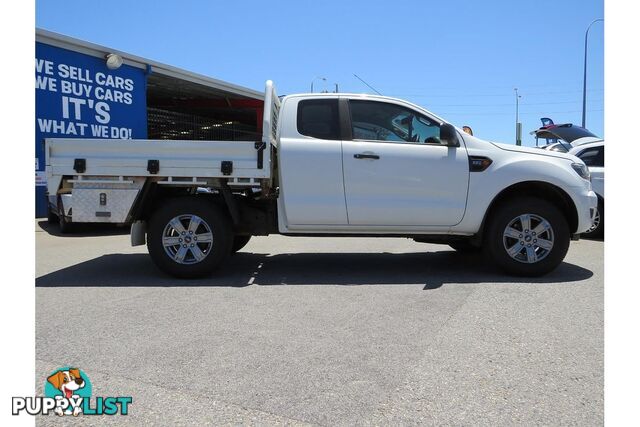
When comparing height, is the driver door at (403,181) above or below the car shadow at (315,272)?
above

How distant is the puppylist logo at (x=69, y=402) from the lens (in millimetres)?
2580

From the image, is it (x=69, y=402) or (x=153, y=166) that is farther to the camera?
(x=153, y=166)

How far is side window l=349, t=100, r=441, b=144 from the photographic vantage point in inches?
225

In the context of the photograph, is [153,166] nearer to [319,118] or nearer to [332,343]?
[319,118]

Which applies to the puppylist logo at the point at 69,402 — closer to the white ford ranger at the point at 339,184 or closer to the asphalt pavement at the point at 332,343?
the asphalt pavement at the point at 332,343

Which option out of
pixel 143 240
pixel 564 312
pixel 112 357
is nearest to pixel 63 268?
pixel 143 240

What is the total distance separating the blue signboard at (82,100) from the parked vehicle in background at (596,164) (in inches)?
450

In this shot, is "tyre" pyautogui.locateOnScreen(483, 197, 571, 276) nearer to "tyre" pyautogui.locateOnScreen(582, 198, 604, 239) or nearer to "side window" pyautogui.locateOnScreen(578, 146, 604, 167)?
"tyre" pyautogui.locateOnScreen(582, 198, 604, 239)

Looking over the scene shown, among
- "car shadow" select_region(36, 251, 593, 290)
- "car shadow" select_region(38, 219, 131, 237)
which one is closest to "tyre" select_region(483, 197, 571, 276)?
"car shadow" select_region(36, 251, 593, 290)

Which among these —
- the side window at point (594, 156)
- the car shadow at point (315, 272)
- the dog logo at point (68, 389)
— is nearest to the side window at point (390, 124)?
the car shadow at point (315, 272)

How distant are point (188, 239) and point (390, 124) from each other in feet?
8.75

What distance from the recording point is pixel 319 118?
5734 mm

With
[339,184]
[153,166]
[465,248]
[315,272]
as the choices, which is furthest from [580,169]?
[153,166]

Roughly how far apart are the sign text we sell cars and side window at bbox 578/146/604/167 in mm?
11620
